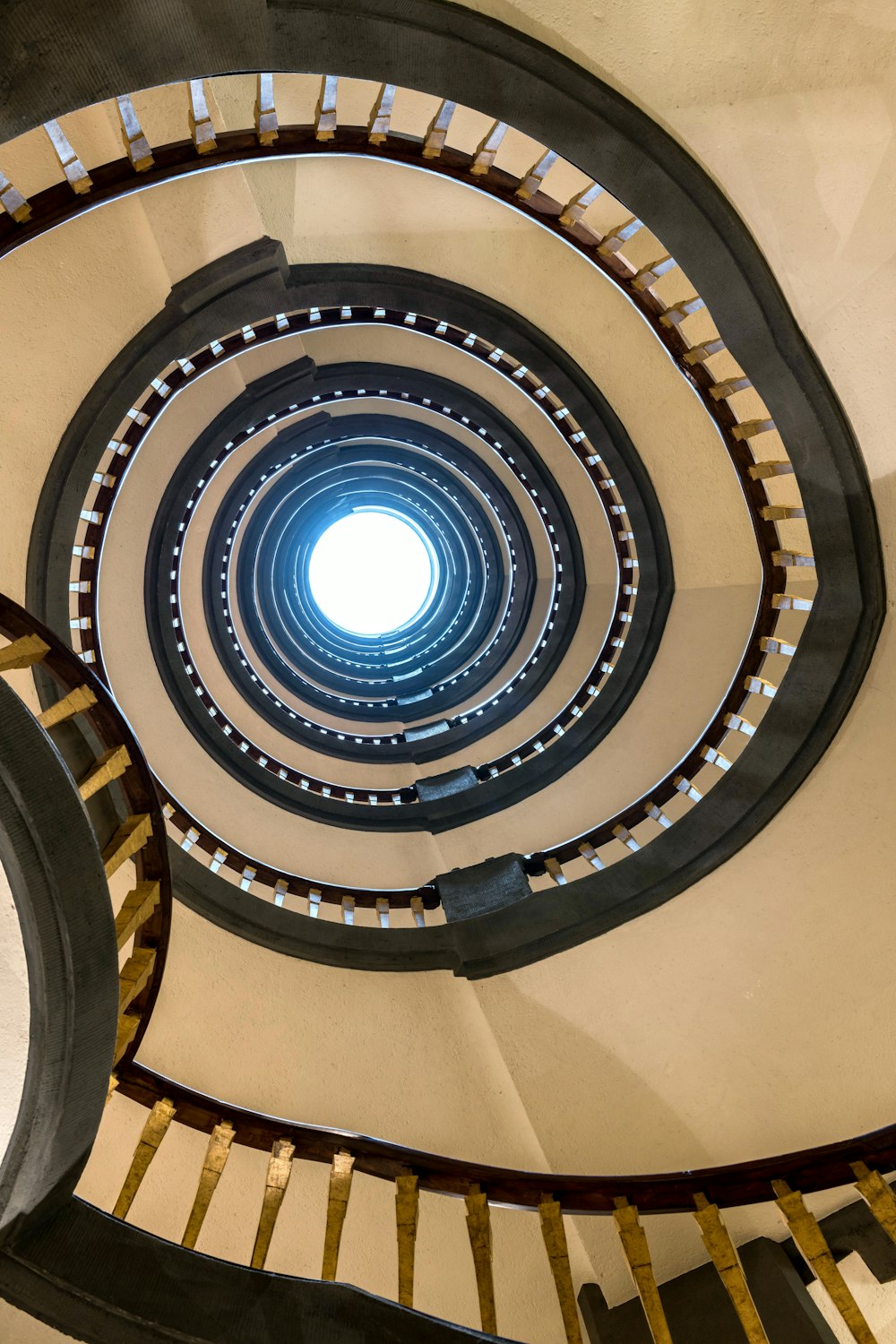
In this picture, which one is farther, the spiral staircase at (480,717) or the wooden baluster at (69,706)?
the wooden baluster at (69,706)

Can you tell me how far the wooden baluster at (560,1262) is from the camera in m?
3.10

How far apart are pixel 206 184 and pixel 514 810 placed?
6.38 m

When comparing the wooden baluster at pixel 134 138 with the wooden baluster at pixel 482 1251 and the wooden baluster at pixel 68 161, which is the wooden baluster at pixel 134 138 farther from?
the wooden baluster at pixel 482 1251

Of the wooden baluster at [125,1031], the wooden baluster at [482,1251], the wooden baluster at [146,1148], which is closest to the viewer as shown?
the wooden baluster at [482,1251]

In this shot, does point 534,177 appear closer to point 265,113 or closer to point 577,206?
point 577,206

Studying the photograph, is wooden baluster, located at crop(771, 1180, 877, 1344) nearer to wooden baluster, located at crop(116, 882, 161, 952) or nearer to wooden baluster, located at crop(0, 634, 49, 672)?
wooden baluster, located at crop(116, 882, 161, 952)

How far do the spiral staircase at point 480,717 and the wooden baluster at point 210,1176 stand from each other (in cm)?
2

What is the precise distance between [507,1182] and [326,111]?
16.7 feet

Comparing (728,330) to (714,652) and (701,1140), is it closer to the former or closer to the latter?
(714,652)

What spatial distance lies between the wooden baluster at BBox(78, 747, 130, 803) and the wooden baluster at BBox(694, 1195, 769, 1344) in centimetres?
322

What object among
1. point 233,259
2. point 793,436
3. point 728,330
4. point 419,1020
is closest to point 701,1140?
point 419,1020

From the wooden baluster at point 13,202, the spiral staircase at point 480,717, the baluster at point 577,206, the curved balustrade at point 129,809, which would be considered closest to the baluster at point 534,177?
the spiral staircase at point 480,717

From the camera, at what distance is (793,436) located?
421 cm

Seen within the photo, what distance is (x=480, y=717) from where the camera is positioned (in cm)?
1020
